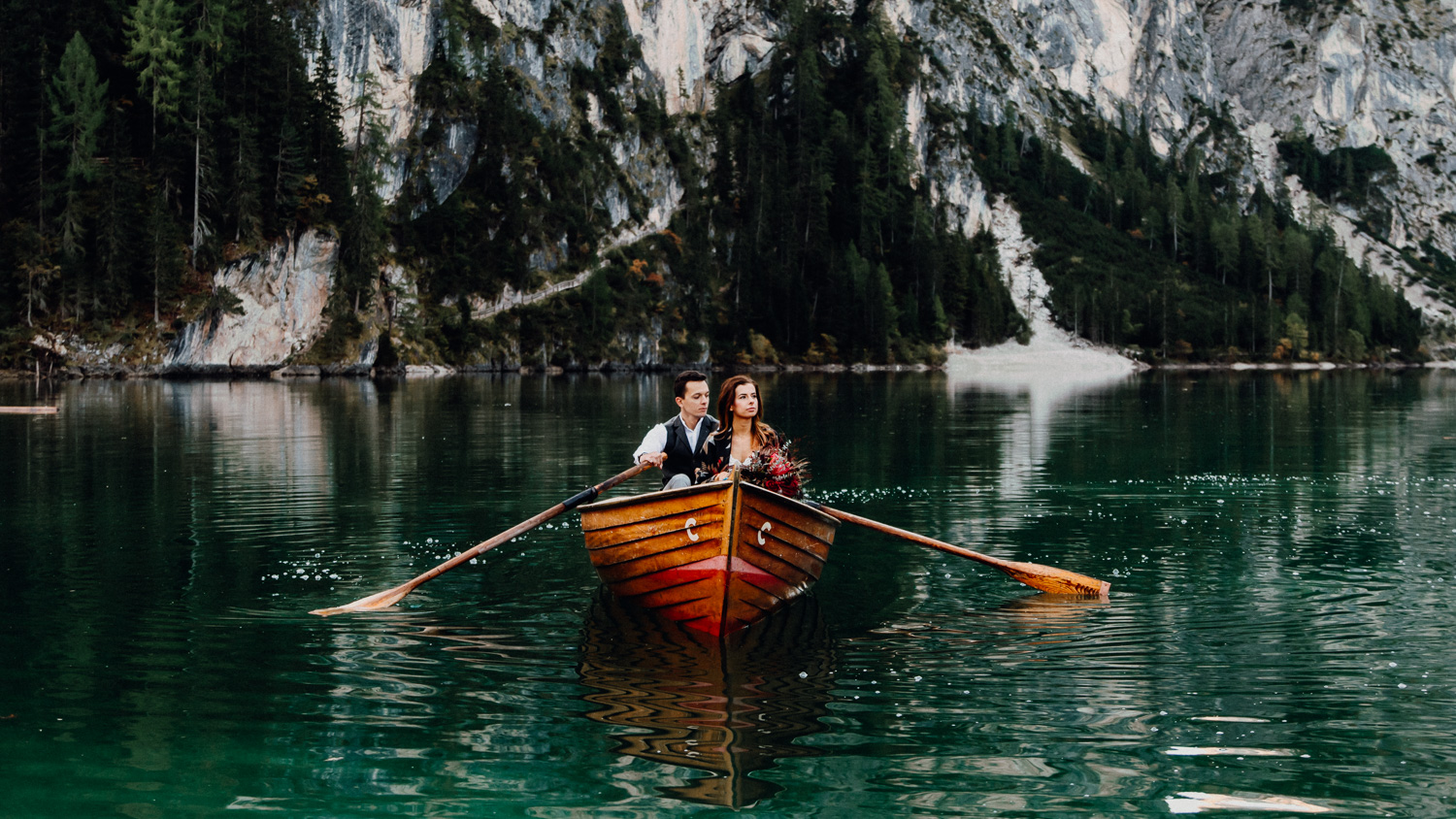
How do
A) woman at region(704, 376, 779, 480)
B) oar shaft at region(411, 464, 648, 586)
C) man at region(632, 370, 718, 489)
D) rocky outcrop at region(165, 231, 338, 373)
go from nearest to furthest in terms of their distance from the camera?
1. woman at region(704, 376, 779, 480)
2. oar shaft at region(411, 464, 648, 586)
3. man at region(632, 370, 718, 489)
4. rocky outcrop at region(165, 231, 338, 373)

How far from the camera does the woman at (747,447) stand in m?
13.2

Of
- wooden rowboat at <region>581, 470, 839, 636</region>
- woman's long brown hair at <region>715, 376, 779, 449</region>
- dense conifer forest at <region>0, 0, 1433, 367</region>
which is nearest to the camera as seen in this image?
wooden rowboat at <region>581, 470, 839, 636</region>

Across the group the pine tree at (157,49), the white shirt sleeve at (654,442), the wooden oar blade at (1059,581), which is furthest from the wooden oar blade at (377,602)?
the pine tree at (157,49)

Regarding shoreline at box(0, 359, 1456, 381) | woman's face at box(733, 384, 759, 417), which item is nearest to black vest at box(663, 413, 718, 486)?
woman's face at box(733, 384, 759, 417)

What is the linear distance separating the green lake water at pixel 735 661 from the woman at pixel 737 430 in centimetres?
193

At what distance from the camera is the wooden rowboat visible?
11.9 meters

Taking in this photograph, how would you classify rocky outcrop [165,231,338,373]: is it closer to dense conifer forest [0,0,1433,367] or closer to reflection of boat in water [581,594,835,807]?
dense conifer forest [0,0,1433,367]

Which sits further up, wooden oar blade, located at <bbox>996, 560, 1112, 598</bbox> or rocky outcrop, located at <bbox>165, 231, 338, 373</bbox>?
rocky outcrop, located at <bbox>165, 231, 338, 373</bbox>

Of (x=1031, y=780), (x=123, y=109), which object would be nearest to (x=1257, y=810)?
(x=1031, y=780)

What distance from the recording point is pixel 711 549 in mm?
11953

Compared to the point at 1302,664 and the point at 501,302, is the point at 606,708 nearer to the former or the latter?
the point at 1302,664

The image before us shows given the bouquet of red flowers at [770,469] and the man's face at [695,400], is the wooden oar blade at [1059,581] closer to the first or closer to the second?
the bouquet of red flowers at [770,469]

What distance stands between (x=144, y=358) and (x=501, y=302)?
38.5 m

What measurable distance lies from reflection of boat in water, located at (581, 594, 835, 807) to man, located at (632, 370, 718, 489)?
171 cm
